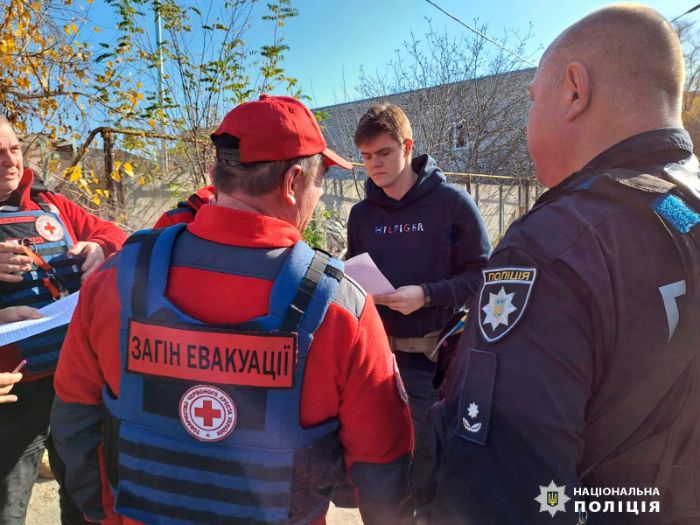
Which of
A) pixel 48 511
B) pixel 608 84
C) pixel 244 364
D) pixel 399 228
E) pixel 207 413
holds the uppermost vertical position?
pixel 608 84

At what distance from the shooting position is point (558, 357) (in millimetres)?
845

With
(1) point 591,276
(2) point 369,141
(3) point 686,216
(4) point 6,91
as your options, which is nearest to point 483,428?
(1) point 591,276

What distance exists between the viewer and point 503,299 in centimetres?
94

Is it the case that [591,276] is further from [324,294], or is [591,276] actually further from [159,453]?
[159,453]

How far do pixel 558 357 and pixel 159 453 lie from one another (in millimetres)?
934

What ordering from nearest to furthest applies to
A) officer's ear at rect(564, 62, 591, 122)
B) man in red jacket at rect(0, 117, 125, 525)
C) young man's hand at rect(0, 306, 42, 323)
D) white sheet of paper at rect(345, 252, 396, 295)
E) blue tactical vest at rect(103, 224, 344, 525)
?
1. blue tactical vest at rect(103, 224, 344, 525)
2. officer's ear at rect(564, 62, 591, 122)
3. young man's hand at rect(0, 306, 42, 323)
4. man in red jacket at rect(0, 117, 125, 525)
5. white sheet of paper at rect(345, 252, 396, 295)

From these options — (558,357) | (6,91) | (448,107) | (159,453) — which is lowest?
(159,453)

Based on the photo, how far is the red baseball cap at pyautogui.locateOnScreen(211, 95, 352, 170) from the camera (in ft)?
3.60

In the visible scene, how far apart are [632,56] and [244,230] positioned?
1.05 m

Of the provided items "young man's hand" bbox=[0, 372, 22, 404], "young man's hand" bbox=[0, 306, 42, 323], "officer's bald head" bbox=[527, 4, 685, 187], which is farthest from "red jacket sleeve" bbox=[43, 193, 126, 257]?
"officer's bald head" bbox=[527, 4, 685, 187]

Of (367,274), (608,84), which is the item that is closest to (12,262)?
(367,274)

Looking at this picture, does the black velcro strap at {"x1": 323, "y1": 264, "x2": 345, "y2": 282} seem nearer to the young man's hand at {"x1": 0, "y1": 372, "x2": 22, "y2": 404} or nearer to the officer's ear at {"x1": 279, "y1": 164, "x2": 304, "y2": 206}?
the officer's ear at {"x1": 279, "y1": 164, "x2": 304, "y2": 206}

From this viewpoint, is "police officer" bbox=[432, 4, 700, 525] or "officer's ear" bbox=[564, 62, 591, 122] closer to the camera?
"police officer" bbox=[432, 4, 700, 525]

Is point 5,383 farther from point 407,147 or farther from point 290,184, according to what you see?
point 407,147
